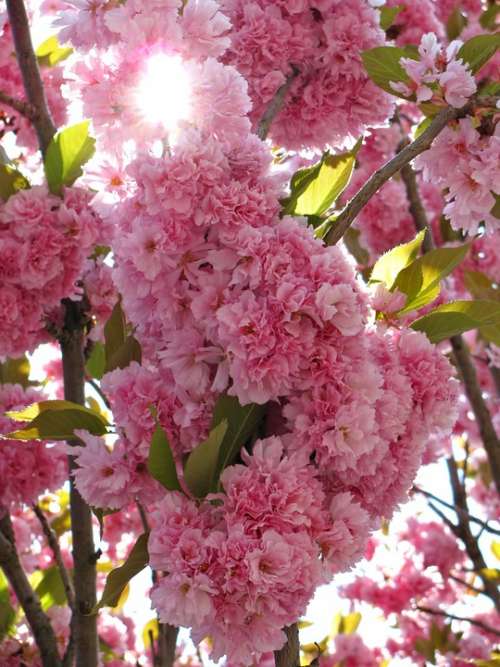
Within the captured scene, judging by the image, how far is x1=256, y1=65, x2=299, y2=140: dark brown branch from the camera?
193cm

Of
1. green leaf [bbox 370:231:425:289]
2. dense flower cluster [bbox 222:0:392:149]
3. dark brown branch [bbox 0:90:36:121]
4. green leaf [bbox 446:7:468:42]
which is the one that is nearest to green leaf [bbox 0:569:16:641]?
dark brown branch [bbox 0:90:36:121]

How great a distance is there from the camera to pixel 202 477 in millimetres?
1361

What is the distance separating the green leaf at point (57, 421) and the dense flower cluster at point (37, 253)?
26.5 inches

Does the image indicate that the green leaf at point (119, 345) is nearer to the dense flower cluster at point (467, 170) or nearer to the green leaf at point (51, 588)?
the dense flower cluster at point (467, 170)

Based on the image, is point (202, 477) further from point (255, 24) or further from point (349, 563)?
point (255, 24)

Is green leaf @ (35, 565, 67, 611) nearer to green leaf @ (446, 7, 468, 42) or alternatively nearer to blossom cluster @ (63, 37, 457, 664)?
blossom cluster @ (63, 37, 457, 664)

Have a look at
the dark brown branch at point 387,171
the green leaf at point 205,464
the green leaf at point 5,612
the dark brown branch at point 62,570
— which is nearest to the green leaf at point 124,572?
the green leaf at point 205,464

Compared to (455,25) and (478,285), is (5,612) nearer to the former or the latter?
(478,285)

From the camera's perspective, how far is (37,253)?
7.21ft

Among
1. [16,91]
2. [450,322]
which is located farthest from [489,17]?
[450,322]

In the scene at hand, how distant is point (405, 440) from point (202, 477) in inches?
13.1

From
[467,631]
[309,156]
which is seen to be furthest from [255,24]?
[467,631]

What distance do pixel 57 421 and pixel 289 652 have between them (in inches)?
21.2

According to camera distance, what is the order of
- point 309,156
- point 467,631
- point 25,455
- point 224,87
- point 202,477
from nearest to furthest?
point 202,477
point 224,87
point 309,156
point 25,455
point 467,631
